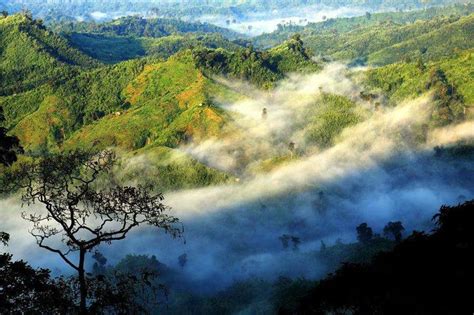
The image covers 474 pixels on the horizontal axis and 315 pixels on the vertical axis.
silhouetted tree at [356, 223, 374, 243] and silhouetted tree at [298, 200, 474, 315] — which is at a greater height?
silhouetted tree at [356, 223, 374, 243]

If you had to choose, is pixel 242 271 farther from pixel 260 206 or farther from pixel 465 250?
pixel 465 250

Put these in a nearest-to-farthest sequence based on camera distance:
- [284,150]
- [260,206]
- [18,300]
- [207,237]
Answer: [18,300], [207,237], [260,206], [284,150]

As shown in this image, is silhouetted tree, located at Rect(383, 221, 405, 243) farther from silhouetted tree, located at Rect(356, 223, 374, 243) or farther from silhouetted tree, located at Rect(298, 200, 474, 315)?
silhouetted tree, located at Rect(298, 200, 474, 315)

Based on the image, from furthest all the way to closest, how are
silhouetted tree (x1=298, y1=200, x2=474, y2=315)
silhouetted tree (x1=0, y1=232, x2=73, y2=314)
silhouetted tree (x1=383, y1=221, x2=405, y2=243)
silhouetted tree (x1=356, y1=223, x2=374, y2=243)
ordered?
silhouetted tree (x1=383, y1=221, x2=405, y2=243) → silhouetted tree (x1=356, y1=223, x2=374, y2=243) → silhouetted tree (x1=298, y1=200, x2=474, y2=315) → silhouetted tree (x1=0, y1=232, x2=73, y2=314)

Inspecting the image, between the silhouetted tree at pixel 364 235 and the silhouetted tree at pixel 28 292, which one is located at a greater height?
the silhouetted tree at pixel 364 235

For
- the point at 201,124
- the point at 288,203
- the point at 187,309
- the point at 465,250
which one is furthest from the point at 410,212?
the point at 465,250

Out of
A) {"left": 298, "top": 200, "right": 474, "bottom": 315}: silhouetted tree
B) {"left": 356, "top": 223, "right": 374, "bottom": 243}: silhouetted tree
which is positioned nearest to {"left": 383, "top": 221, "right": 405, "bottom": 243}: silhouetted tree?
{"left": 356, "top": 223, "right": 374, "bottom": 243}: silhouetted tree

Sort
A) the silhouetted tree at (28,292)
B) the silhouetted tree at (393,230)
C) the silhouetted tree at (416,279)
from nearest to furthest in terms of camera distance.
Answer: the silhouetted tree at (28,292) → the silhouetted tree at (416,279) → the silhouetted tree at (393,230)

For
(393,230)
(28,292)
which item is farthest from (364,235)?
(28,292)

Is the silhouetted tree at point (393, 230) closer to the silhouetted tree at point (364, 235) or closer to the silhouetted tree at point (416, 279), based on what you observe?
the silhouetted tree at point (364, 235)

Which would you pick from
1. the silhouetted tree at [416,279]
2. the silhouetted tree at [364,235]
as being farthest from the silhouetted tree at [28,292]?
the silhouetted tree at [364,235]

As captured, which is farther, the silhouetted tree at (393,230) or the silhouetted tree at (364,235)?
the silhouetted tree at (393,230)
